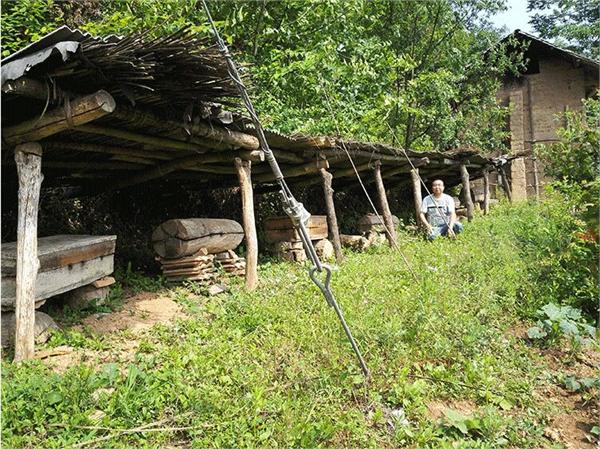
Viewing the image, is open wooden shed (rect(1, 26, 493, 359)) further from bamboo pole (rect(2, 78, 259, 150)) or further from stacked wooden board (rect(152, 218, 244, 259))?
stacked wooden board (rect(152, 218, 244, 259))

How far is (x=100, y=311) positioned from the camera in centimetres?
509

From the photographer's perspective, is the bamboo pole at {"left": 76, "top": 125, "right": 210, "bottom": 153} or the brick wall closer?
the bamboo pole at {"left": 76, "top": 125, "right": 210, "bottom": 153}

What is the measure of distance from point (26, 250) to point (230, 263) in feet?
11.7

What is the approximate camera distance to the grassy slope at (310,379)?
276 centimetres

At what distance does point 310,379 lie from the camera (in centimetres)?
327

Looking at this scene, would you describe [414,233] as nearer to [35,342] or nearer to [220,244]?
[220,244]

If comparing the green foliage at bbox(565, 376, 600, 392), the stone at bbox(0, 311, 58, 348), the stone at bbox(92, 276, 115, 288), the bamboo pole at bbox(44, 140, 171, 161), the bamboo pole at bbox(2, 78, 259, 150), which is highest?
the bamboo pole at bbox(2, 78, 259, 150)

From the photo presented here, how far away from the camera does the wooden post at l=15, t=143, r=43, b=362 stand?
3.73m

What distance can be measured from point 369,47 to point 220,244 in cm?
811

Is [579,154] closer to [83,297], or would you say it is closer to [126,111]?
[126,111]

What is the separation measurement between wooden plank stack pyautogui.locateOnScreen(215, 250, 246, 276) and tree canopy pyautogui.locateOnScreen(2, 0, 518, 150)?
9.21 feet

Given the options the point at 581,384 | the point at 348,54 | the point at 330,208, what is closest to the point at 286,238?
the point at 330,208

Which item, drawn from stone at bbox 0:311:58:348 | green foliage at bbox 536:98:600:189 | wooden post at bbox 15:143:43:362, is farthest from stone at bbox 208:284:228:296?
green foliage at bbox 536:98:600:189

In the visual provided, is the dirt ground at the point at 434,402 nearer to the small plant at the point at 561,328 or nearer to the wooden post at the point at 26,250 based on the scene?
the small plant at the point at 561,328
